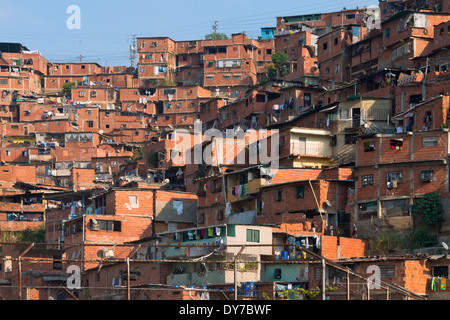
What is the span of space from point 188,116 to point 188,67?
890cm

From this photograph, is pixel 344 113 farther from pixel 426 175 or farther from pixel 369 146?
pixel 426 175

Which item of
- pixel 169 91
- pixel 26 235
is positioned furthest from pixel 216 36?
pixel 26 235

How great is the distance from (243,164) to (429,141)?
57.5 feet

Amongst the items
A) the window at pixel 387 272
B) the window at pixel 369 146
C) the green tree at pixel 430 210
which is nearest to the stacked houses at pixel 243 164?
the window at pixel 387 272

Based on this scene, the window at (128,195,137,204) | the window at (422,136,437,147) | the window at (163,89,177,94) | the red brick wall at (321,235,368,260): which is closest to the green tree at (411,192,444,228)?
the window at (422,136,437,147)

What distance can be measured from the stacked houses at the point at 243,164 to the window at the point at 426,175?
56mm

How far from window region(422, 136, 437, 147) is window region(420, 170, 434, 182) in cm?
144

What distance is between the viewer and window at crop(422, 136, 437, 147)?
41.9m

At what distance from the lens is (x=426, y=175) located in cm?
4169

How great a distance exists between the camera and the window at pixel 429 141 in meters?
41.9

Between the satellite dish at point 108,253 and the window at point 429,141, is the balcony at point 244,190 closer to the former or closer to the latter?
the satellite dish at point 108,253

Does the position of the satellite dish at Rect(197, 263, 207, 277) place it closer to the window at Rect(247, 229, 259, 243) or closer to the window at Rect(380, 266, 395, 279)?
the window at Rect(247, 229, 259, 243)

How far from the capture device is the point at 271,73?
85688 mm
